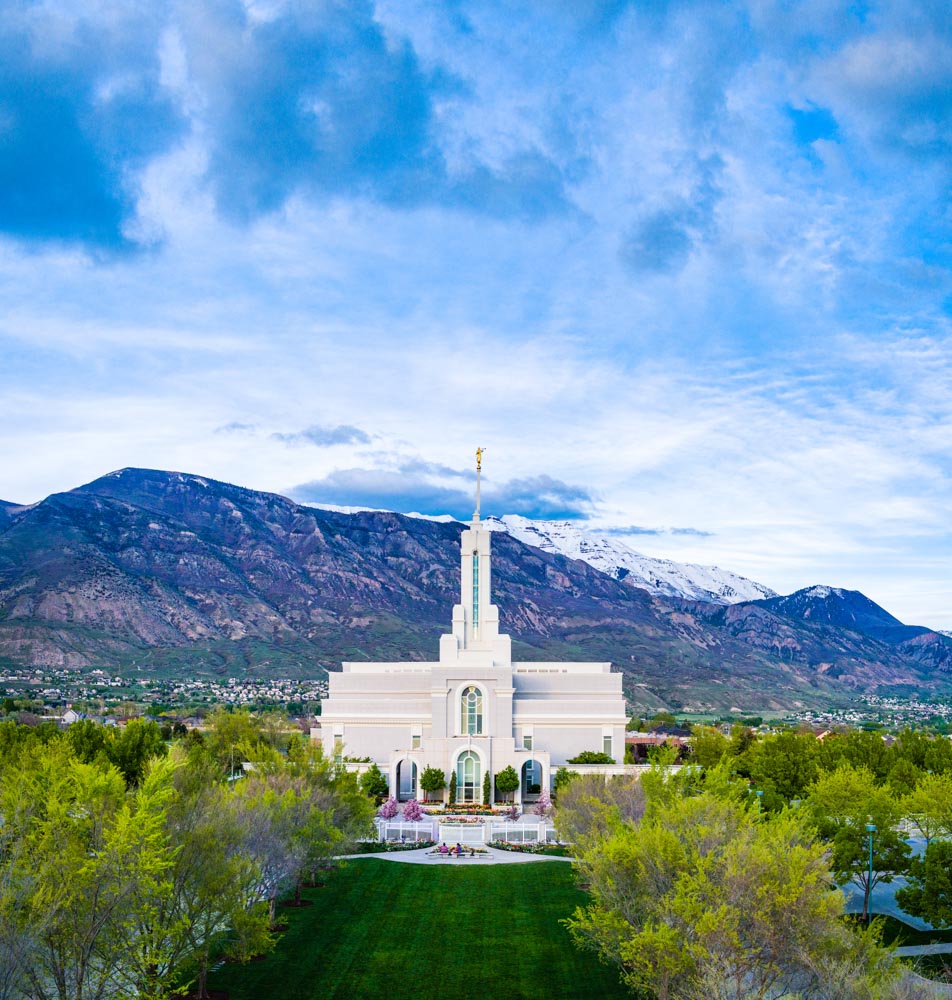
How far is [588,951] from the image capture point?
34.3 m

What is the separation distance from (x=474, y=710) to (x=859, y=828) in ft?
123

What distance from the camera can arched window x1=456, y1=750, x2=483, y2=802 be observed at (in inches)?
2726

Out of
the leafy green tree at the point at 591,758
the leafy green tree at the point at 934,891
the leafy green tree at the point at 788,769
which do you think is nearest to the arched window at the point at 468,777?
the leafy green tree at the point at 591,758

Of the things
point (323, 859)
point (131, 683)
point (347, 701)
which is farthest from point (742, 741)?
point (131, 683)

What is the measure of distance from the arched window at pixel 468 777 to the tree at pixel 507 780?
1.79m

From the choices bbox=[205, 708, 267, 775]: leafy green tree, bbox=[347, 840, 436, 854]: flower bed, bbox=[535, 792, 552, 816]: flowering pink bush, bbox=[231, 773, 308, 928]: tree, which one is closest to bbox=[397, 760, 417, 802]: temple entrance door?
bbox=[535, 792, 552, 816]: flowering pink bush

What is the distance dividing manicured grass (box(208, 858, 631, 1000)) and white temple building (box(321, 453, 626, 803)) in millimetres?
23372

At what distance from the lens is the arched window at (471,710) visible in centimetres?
7138

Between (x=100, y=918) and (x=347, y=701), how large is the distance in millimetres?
55898

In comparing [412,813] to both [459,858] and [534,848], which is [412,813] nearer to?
[534,848]

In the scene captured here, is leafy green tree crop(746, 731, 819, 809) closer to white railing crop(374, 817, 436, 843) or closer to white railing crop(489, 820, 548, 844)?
white railing crop(489, 820, 548, 844)

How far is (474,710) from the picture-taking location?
2827 inches

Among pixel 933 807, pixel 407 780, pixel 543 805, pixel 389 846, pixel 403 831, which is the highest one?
pixel 933 807

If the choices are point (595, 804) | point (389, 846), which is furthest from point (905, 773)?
point (389, 846)
